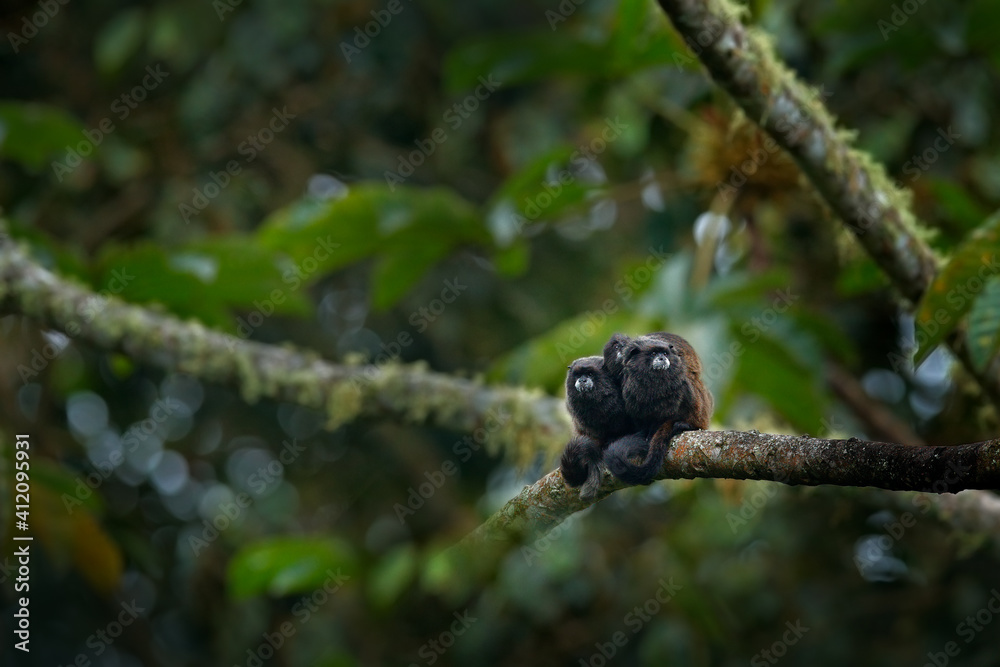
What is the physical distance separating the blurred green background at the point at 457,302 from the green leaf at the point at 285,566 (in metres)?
0.02

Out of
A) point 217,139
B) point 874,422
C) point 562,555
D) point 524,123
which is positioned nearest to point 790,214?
point 874,422

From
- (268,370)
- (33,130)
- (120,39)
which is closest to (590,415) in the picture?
(268,370)

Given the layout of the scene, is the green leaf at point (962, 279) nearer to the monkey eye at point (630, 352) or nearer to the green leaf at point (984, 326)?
the green leaf at point (984, 326)

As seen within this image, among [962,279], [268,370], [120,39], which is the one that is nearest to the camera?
[962,279]

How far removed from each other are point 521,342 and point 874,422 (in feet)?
6.33

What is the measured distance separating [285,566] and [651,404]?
237 centimetres

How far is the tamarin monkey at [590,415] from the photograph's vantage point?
133 cm

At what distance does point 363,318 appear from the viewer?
17.7 ft

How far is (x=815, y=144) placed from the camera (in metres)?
2.35

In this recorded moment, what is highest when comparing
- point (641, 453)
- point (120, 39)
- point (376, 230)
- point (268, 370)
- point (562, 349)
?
point (120, 39)

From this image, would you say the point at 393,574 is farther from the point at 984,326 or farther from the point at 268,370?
the point at 984,326

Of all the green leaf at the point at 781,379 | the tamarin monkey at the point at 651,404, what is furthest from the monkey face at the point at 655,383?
the green leaf at the point at 781,379

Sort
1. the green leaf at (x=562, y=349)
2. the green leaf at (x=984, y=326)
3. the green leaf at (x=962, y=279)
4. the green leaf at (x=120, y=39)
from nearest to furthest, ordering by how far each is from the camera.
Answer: the green leaf at (x=984, y=326)
the green leaf at (x=962, y=279)
the green leaf at (x=562, y=349)
the green leaf at (x=120, y=39)

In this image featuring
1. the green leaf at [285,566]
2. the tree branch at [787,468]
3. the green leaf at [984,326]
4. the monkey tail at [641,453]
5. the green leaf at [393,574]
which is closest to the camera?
the tree branch at [787,468]
